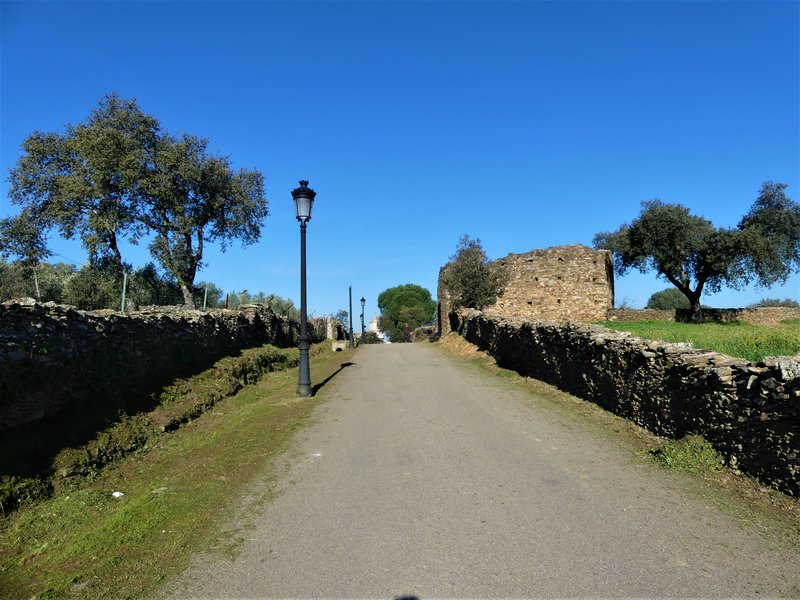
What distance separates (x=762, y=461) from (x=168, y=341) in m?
12.2

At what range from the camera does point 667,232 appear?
37375mm

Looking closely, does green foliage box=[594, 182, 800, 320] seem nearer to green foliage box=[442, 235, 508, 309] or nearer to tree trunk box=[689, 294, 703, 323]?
tree trunk box=[689, 294, 703, 323]

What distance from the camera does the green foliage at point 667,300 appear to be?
10012 centimetres

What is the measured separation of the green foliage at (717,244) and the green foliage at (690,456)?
34.0 metres

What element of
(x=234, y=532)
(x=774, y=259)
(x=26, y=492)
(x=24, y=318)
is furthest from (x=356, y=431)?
(x=774, y=259)

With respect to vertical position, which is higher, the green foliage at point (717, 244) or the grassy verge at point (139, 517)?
the green foliage at point (717, 244)

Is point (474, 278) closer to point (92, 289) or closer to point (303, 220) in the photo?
point (303, 220)

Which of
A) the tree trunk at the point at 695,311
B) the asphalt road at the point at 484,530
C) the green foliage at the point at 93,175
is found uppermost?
the green foliage at the point at 93,175

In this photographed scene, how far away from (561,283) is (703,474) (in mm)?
27509

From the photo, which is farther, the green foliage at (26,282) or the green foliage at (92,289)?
the green foliage at (92,289)

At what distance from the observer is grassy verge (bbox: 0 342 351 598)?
4.07 m

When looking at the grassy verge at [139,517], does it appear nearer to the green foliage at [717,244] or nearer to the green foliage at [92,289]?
the green foliage at [92,289]

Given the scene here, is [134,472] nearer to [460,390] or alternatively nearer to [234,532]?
[234,532]

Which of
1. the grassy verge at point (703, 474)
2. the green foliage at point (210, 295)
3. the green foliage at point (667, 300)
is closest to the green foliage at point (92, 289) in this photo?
the green foliage at point (210, 295)
